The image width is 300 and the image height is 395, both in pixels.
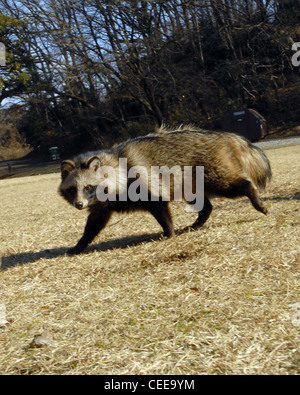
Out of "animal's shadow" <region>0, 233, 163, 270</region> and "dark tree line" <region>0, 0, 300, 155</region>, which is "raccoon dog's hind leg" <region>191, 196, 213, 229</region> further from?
"dark tree line" <region>0, 0, 300, 155</region>

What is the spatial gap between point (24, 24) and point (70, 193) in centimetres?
2862

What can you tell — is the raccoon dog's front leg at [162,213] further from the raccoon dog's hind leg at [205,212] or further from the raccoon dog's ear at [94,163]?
the raccoon dog's ear at [94,163]

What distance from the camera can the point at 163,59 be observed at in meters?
31.6

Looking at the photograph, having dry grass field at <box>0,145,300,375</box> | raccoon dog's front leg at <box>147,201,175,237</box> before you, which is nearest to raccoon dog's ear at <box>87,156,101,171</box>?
raccoon dog's front leg at <box>147,201,175,237</box>

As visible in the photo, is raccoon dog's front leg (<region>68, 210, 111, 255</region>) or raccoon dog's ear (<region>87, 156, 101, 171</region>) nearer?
raccoon dog's ear (<region>87, 156, 101, 171</region>)

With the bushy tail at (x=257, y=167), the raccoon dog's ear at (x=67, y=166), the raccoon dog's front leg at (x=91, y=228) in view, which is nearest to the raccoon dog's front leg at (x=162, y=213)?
the raccoon dog's front leg at (x=91, y=228)

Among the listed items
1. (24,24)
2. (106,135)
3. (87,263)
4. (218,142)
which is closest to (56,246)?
(87,263)

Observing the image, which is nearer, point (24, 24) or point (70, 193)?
point (70, 193)

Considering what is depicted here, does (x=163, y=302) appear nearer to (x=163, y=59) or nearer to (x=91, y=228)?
(x=91, y=228)

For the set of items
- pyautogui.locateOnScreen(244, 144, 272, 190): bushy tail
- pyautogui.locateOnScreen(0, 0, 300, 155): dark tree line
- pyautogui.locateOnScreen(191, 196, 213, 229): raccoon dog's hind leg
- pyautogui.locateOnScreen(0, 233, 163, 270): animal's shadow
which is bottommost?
pyautogui.locateOnScreen(0, 233, 163, 270): animal's shadow

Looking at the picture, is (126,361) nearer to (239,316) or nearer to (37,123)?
(239,316)

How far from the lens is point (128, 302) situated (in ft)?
11.0

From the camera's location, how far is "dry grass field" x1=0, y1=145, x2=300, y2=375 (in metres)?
2.45

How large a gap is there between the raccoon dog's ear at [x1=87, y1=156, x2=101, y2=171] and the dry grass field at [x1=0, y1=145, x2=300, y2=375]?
3.21ft
